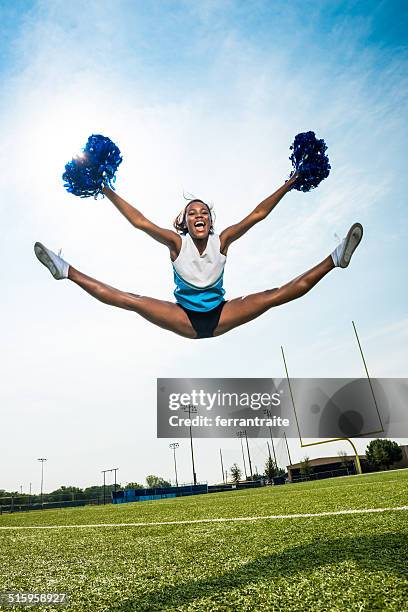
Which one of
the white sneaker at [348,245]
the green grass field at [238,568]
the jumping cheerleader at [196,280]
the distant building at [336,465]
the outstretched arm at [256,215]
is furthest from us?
the distant building at [336,465]

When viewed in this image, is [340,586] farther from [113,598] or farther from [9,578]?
[9,578]

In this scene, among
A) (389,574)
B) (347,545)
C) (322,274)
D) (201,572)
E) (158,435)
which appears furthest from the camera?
(158,435)

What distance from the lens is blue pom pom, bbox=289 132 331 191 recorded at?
485 centimetres

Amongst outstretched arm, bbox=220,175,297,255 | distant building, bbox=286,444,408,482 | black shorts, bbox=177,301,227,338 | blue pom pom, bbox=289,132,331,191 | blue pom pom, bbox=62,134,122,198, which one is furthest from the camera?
distant building, bbox=286,444,408,482

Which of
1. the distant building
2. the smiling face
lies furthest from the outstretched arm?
the distant building

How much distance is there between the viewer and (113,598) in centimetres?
246

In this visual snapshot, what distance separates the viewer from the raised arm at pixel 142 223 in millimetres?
4363

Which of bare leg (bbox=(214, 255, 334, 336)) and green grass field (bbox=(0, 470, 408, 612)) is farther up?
bare leg (bbox=(214, 255, 334, 336))

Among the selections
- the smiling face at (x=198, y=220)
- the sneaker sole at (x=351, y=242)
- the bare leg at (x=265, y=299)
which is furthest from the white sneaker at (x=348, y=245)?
the smiling face at (x=198, y=220)

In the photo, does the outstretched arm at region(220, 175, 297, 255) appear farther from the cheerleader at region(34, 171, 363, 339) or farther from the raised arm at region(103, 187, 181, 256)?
the raised arm at region(103, 187, 181, 256)

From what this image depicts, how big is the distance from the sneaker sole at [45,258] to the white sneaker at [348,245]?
247cm

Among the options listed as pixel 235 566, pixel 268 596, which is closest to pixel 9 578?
pixel 235 566

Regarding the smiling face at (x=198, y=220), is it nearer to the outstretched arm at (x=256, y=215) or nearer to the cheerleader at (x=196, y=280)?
the cheerleader at (x=196, y=280)

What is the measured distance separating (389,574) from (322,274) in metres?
2.38
